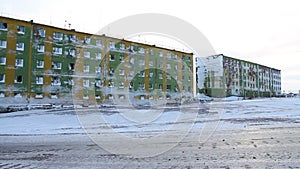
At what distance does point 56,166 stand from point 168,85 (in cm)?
5377

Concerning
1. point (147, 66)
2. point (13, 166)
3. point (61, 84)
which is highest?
point (147, 66)

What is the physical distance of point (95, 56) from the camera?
162 ft

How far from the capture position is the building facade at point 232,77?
242ft

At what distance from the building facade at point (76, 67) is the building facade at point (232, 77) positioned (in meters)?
16.1

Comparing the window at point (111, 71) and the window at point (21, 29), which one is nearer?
the window at point (21, 29)

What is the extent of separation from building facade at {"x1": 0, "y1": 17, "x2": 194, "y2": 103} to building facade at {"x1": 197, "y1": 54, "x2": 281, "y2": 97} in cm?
1605

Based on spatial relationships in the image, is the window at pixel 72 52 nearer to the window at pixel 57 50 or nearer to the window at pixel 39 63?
the window at pixel 57 50

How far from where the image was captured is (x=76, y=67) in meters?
46.3

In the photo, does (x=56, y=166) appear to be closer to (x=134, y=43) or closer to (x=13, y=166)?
(x=13, y=166)

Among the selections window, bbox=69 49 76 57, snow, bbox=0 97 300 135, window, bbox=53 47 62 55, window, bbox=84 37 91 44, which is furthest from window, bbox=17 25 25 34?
snow, bbox=0 97 300 135

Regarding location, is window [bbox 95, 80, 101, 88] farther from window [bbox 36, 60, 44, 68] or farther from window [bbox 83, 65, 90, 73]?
window [bbox 36, 60, 44, 68]

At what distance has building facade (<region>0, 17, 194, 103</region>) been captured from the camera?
132 feet

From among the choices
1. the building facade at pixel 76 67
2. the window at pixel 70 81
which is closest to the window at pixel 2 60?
the building facade at pixel 76 67

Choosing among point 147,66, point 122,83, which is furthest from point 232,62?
point 122,83
